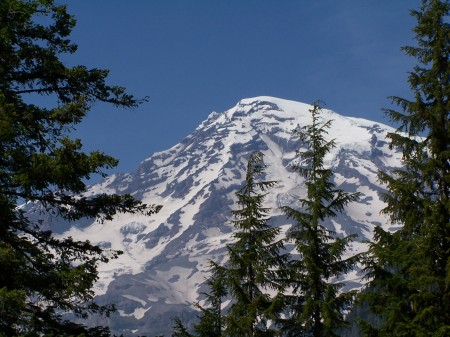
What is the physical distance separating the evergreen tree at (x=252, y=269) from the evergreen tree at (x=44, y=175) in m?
7.42

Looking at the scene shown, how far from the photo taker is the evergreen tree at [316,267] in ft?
64.5

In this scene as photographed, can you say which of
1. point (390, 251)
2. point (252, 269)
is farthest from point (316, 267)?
point (390, 251)

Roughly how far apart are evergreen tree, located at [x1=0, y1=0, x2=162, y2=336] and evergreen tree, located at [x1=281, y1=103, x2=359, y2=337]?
8317 millimetres

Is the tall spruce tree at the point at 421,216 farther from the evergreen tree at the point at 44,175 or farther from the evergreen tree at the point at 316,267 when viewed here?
the evergreen tree at the point at 44,175

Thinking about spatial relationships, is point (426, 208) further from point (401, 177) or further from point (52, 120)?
point (52, 120)

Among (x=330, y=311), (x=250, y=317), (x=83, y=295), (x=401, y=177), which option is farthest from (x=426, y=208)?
(x=83, y=295)

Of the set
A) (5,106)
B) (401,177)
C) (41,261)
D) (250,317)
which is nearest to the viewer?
(5,106)

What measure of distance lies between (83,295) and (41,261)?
3.94 feet

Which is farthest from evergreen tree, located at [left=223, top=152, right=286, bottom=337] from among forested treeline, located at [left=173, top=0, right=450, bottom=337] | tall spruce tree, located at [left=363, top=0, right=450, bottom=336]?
A: tall spruce tree, located at [left=363, top=0, right=450, bottom=336]

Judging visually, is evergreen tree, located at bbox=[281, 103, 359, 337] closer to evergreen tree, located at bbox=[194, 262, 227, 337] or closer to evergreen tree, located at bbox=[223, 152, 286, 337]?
evergreen tree, located at bbox=[223, 152, 286, 337]

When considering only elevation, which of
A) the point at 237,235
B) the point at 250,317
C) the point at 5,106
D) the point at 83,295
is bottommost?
the point at 83,295

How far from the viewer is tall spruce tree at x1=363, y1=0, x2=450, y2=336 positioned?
1537cm

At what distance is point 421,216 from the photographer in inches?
661

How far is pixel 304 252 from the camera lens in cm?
2036
